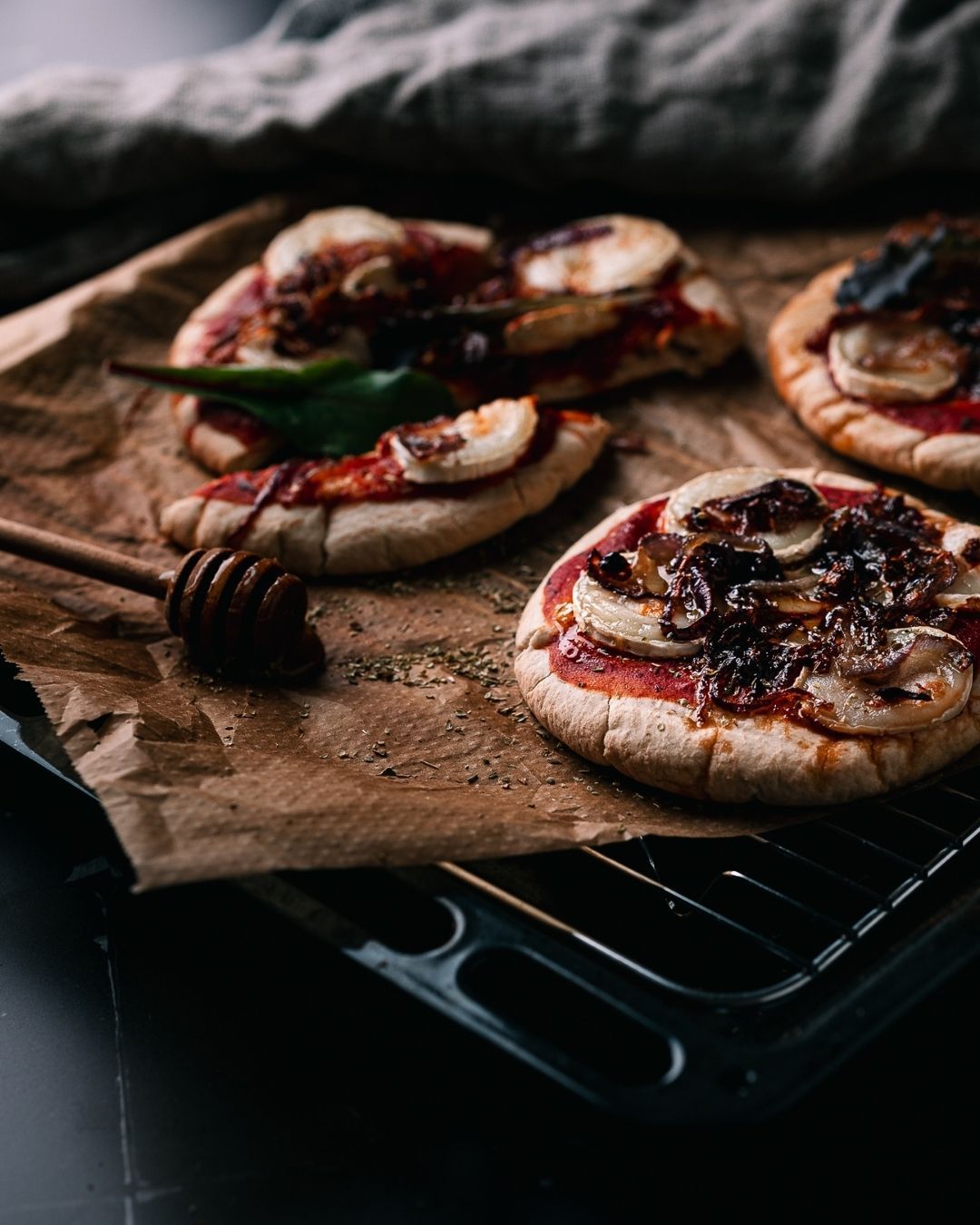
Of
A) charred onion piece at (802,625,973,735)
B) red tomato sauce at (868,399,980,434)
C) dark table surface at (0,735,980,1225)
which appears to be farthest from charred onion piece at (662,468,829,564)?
dark table surface at (0,735,980,1225)

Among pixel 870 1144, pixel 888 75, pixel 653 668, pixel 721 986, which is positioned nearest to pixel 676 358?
pixel 888 75

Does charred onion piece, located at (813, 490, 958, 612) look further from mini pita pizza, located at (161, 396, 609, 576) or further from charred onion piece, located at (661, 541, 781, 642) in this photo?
mini pita pizza, located at (161, 396, 609, 576)

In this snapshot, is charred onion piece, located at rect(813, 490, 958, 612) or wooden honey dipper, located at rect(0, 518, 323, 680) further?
wooden honey dipper, located at rect(0, 518, 323, 680)

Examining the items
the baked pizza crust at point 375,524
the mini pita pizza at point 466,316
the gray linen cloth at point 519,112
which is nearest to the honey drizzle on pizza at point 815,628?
the baked pizza crust at point 375,524

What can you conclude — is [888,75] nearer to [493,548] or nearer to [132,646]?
[493,548]

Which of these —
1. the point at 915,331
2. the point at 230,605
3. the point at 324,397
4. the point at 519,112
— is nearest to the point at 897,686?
the point at 230,605

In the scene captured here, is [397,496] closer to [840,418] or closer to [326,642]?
[326,642]

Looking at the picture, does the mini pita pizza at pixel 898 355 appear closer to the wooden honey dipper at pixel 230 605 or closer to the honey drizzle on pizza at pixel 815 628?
the honey drizzle on pizza at pixel 815 628

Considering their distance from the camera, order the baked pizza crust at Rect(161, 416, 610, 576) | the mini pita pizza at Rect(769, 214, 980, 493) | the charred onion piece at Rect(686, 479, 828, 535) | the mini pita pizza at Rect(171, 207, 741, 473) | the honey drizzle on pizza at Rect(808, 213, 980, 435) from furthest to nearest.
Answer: the mini pita pizza at Rect(171, 207, 741, 473) < the honey drizzle on pizza at Rect(808, 213, 980, 435) < the mini pita pizza at Rect(769, 214, 980, 493) < the baked pizza crust at Rect(161, 416, 610, 576) < the charred onion piece at Rect(686, 479, 828, 535)
